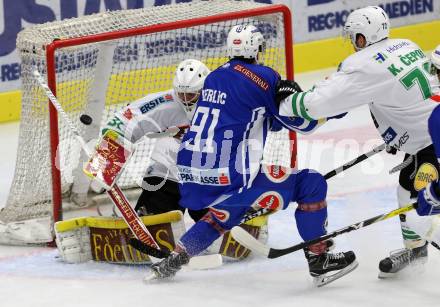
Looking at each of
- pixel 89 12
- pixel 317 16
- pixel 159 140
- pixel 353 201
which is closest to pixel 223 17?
pixel 159 140

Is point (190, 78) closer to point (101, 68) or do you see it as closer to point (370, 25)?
point (370, 25)

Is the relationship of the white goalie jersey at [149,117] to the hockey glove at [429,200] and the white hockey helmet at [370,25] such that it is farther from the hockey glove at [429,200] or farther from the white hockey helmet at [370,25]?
the hockey glove at [429,200]

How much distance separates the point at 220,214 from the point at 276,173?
0.28 m

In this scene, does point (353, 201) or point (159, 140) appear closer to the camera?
point (159, 140)

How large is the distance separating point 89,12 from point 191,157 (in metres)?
3.09

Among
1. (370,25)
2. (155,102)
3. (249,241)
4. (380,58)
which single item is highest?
(370,25)

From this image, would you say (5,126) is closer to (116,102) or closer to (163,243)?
(116,102)

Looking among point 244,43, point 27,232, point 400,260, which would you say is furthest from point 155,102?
point 400,260

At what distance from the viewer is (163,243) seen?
17.4ft

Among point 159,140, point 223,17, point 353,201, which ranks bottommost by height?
point 353,201

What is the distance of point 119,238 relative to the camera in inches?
209

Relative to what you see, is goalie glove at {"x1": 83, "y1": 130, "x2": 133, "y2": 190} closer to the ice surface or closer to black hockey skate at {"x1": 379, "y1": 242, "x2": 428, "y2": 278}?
the ice surface

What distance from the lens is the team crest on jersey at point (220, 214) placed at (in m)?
4.88

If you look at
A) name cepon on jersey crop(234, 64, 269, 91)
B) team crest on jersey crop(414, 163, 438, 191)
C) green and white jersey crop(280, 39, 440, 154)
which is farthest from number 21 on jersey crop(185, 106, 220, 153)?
team crest on jersey crop(414, 163, 438, 191)
